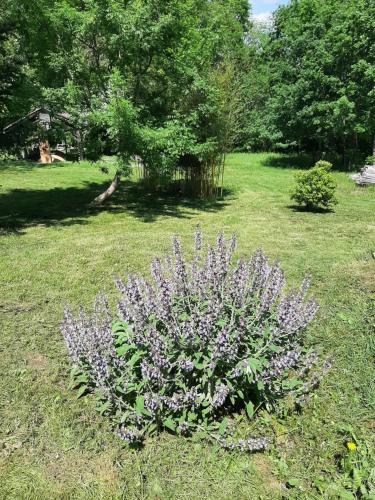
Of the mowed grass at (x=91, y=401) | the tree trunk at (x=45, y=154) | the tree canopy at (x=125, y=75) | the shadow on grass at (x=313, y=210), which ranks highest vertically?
the tree canopy at (x=125, y=75)

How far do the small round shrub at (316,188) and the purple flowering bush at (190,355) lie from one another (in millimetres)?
7792

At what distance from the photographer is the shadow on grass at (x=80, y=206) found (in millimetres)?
9461

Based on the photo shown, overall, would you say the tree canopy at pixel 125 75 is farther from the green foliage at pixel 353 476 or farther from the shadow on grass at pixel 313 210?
the green foliage at pixel 353 476

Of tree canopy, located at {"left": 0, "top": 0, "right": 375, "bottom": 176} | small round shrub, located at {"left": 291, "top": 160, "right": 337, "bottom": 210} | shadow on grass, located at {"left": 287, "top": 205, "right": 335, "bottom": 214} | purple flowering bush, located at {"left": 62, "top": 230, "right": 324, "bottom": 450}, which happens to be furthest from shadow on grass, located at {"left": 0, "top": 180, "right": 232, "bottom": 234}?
purple flowering bush, located at {"left": 62, "top": 230, "right": 324, "bottom": 450}

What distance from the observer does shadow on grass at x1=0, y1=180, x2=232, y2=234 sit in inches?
372

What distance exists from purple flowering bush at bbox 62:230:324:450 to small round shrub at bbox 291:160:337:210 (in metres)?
7.79

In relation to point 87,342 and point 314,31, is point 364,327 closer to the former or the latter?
point 87,342

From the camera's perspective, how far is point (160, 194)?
44.5ft

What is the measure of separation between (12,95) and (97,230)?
Answer: 155 inches

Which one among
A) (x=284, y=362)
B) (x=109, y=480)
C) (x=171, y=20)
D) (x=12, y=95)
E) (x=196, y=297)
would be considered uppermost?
(x=171, y=20)

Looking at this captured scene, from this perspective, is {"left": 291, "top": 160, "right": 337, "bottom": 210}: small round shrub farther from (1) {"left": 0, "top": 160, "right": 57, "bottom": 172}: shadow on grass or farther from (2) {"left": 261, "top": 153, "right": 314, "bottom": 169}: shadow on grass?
(1) {"left": 0, "top": 160, "right": 57, "bottom": 172}: shadow on grass

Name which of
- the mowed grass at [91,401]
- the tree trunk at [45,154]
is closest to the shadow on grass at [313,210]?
the mowed grass at [91,401]

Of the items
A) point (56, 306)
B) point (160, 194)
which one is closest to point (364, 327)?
point (56, 306)

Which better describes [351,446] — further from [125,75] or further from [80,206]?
[125,75]
